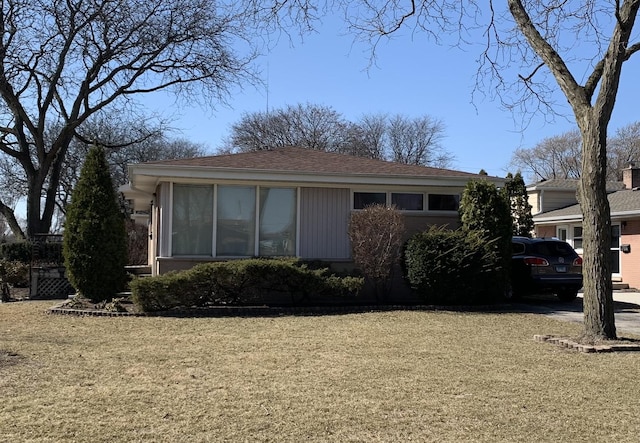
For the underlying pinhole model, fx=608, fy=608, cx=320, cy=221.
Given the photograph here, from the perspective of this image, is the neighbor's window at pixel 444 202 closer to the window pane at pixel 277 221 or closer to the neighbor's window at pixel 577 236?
the window pane at pixel 277 221

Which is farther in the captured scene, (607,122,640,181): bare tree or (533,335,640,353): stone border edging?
(607,122,640,181): bare tree

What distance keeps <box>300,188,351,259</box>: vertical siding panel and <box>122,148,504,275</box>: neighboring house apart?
0.08ft

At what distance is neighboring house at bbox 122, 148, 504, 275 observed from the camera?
13.2 meters

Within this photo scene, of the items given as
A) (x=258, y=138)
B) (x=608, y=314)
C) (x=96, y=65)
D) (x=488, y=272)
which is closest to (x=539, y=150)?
(x=258, y=138)

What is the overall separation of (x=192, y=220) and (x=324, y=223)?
298 cm

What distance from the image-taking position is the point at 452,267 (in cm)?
1243

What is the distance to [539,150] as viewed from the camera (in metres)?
57.8

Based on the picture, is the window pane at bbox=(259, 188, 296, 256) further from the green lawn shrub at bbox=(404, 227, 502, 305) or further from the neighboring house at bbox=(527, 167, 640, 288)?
the neighboring house at bbox=(527, 167, 640, 288)

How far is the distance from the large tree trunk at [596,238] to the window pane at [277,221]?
22.1 ft

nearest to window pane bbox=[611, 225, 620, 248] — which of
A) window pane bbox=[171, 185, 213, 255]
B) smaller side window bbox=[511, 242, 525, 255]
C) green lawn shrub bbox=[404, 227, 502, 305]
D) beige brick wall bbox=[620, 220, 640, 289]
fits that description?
beige brick wall bbox=[620, 220, 640, 289]

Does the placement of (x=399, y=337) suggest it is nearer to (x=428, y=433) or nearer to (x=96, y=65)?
(x=428, y=433)

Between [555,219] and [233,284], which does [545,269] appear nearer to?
[233,284]

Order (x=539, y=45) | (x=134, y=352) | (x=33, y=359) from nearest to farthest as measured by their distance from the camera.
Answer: (x=33, y=359) → (x=134, y=352) → (x=539, y=45)

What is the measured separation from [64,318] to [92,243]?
7.01ft
